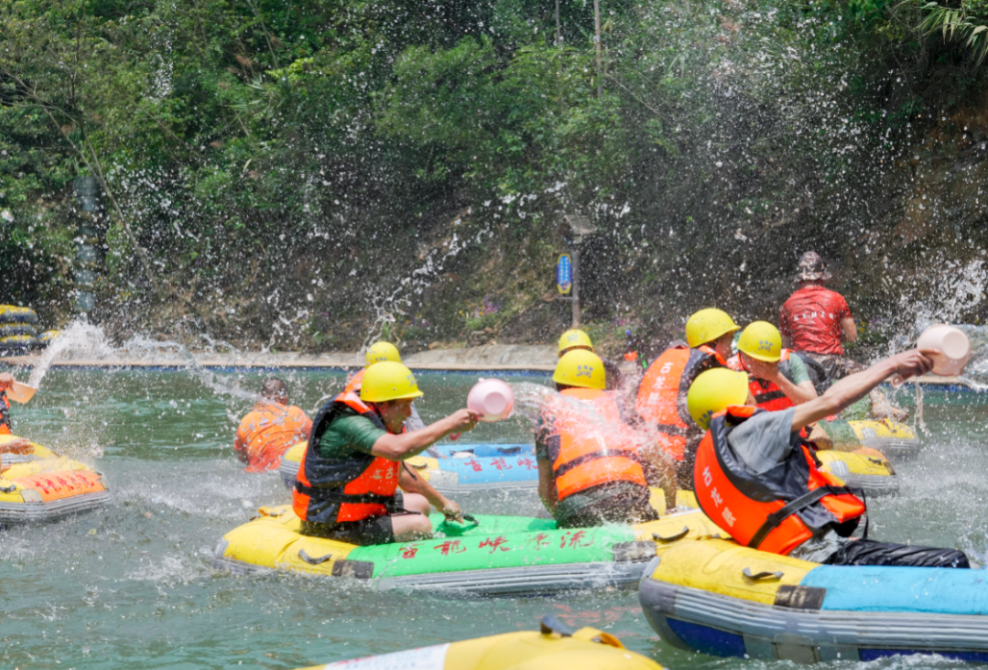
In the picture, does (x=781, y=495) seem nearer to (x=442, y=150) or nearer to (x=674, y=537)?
(x=674, y=537)

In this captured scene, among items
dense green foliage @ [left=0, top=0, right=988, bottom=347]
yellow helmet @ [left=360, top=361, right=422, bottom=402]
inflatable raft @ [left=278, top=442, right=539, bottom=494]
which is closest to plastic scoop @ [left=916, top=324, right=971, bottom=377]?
yellow helmet @ [left=360, top=361, right=422, bottom=402]

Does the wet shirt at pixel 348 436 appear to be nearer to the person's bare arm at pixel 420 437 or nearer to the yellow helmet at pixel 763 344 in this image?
the person's bare arm at pixel 420 437

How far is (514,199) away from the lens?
22.5m

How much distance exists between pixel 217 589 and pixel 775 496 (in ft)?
9.67

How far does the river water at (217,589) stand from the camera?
4.42 m

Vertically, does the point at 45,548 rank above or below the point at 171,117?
below

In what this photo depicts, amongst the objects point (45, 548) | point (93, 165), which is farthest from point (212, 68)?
point (45, 548)

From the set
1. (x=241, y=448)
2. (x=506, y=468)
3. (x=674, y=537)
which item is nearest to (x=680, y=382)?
(x=674, y=537)

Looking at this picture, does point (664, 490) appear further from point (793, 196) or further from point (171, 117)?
point (171, 117)

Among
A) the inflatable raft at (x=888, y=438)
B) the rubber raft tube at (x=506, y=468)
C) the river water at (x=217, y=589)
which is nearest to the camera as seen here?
the river water at (x=217, y=589)

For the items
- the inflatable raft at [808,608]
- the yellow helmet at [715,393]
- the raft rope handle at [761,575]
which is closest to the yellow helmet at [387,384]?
the yellow helmet at [715,393]

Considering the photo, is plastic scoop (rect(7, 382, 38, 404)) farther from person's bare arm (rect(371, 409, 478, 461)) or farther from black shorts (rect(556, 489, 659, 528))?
black shorts (rect(556, 489, 659, 528))

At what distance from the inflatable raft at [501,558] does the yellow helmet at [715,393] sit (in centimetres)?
108

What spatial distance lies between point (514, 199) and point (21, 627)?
18.4 metres
